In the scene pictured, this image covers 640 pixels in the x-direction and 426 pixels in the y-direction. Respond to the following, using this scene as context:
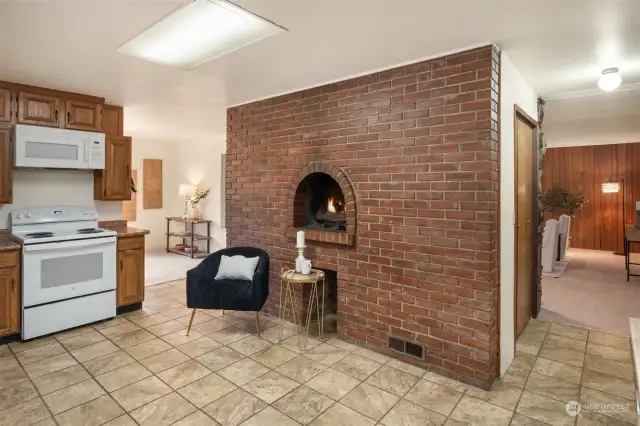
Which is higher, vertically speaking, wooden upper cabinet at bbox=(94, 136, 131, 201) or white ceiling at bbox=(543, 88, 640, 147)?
white ceiling at bbox=(543, 88, 640, 147)

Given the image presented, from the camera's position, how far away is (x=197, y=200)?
7129mm

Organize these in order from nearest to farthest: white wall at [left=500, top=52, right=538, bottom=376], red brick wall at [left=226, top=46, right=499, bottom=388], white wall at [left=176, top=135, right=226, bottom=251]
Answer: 1. red brick wall at [left=226, top=46, right=499, bottom=388]
2. white wall at [left=500, top=52, right=538, bottom=376]
3. white wall at [left=176, top=135, right=226, bottom=251]

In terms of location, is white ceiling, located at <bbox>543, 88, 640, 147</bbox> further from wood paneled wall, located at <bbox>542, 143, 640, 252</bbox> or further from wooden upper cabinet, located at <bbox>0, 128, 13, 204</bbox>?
wooden upper cabinet, located at <bbox>0, 128, 13, 204</bbox>

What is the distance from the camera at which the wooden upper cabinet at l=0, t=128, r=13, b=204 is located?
322 cm

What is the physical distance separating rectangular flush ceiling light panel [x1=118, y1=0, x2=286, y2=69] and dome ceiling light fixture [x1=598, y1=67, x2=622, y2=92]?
8.41 ft

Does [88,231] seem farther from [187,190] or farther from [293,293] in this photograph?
[187,190]

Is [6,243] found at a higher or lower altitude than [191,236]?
higher

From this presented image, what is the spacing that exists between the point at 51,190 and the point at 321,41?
126 inches

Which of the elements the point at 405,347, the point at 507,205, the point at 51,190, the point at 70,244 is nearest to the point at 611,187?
the point at 507,205

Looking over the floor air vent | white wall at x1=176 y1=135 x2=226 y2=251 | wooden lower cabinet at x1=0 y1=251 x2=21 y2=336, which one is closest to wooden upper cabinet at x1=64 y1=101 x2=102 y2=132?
wooden lower cabinet at x1=0 y1=251 x2=21 y2=336

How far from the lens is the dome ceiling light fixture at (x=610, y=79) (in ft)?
9.31

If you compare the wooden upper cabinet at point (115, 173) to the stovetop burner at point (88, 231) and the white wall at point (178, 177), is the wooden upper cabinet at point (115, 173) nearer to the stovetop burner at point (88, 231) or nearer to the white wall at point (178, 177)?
the stovetop burner at point (88, 231)

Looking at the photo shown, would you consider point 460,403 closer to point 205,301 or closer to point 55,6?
point 205,301

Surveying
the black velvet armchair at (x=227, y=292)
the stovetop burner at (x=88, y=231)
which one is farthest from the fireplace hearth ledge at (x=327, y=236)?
the stovetop burner at (x=88, y=231)
